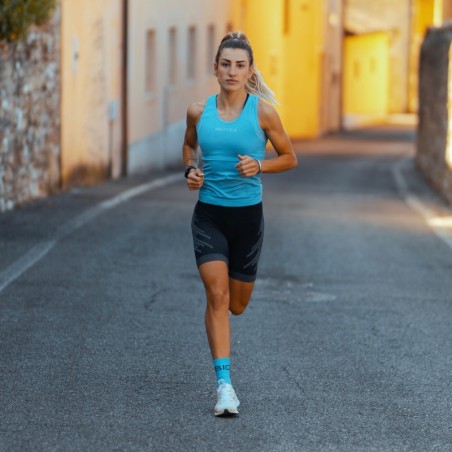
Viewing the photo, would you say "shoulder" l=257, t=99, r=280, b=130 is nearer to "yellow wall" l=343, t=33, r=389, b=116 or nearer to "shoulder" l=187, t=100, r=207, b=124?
"shoulder" l=187, t=100, r=207, b=124

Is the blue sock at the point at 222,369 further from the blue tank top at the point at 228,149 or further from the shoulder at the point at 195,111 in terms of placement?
the shoulder at the point at 195,111

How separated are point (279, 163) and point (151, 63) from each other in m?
21.1

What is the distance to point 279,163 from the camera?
6.91m

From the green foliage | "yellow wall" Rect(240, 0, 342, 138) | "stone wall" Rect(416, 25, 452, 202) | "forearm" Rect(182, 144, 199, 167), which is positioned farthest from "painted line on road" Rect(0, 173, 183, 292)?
"yellow wall" Rect(240, 0, 342, 138)

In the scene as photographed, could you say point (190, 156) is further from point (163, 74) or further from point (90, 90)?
point (163, 74)

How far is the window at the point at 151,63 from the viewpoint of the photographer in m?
27.4

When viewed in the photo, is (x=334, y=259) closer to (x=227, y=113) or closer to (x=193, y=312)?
(x=193, y=312)

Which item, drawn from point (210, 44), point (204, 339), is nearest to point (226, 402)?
point (204, 339)

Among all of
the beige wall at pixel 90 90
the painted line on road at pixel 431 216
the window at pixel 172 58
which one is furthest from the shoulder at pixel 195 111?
the window at pixel 172 58

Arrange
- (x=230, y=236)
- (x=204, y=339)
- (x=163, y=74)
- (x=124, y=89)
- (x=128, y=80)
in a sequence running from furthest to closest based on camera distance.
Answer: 1. (x=163, y=74)
2. (x=128, y=80)
3. (x=124, y=89)
4. (x=204, y=339)
5. (x=230, y=236)

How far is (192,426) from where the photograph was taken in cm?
638

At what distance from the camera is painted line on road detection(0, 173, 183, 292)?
11184 millimetres

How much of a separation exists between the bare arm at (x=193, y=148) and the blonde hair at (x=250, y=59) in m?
0.26

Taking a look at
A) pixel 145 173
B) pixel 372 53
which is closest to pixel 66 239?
pixel 145 173
